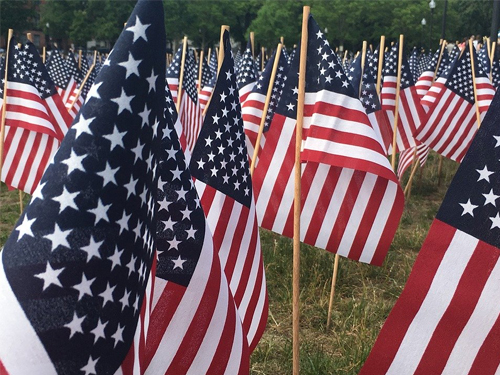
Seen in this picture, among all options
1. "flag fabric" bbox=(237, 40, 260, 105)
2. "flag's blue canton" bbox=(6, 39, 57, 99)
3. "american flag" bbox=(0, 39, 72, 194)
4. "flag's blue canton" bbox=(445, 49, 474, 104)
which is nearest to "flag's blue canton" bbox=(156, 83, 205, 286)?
"american flag" bbox=(0, 39, 72, 194)

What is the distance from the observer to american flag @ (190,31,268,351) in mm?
3564

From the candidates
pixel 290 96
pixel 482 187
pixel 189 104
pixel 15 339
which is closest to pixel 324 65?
pixel 290 96

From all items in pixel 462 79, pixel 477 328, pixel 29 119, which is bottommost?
pixel 29 119

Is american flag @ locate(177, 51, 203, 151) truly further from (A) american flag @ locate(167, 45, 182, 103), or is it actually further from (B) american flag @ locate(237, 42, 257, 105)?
(B) american flag @ locate(237, 42, 257, 105)

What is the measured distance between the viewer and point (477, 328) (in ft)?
8.79

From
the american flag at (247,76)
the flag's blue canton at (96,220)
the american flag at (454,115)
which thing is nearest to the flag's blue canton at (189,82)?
the american flag at (247,76)

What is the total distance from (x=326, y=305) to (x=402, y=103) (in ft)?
13.9

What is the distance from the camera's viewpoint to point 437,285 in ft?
8.86

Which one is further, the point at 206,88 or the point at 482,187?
the point at 206,88

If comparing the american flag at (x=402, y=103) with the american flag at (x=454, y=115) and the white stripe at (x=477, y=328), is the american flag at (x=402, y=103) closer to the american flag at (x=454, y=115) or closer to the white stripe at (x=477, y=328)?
the american flag at (x=454, y=115)

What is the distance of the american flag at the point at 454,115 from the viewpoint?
852 cm

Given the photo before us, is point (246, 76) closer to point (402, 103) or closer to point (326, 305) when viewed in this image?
point (402, 103)

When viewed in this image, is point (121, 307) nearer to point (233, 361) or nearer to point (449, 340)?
point (233, 361)

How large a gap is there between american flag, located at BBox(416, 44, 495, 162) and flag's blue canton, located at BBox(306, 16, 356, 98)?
4778mm
